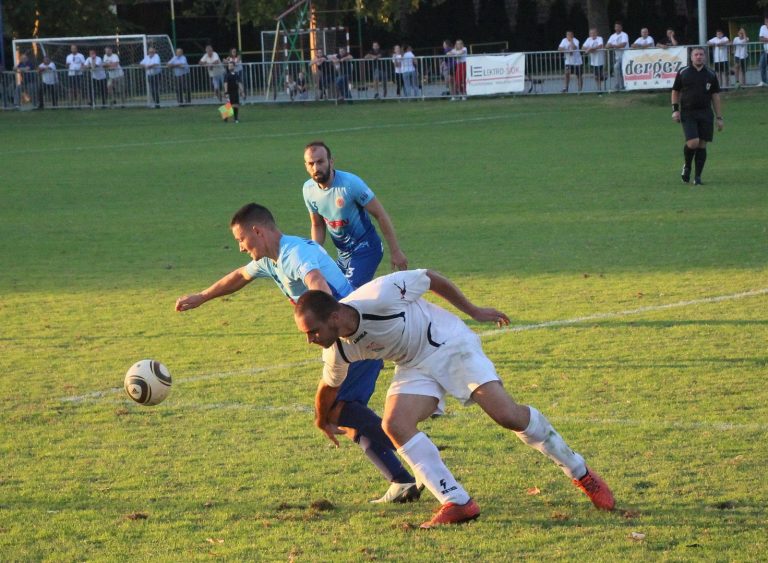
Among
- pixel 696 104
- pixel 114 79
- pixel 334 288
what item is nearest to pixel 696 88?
pixel 696 104

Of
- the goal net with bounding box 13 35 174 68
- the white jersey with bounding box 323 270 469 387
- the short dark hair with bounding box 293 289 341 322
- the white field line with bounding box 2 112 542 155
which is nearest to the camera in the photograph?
the short dark hair with bounding box 293 289 341 322

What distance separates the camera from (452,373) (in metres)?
6.06

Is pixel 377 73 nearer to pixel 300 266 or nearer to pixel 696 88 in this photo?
pixel 696 88

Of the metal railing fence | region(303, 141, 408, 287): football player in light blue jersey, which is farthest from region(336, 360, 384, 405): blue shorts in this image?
the metal railing fence

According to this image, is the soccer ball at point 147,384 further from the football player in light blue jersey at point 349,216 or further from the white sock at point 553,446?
the white sock at point 553,446

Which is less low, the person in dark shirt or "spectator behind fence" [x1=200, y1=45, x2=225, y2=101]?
"spectator behind fence" [x1=200, y1=45, x2=225, y2=101]

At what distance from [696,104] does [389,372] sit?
1166cm

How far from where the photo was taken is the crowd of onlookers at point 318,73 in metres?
38.1

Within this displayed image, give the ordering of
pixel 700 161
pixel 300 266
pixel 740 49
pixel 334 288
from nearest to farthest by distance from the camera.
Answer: pixel 300 266 < pixel 334 288 < pixel 700 161 < pixel 740 49

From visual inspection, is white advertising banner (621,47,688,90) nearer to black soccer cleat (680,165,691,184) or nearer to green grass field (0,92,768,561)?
green grass field (0,92,768,561)

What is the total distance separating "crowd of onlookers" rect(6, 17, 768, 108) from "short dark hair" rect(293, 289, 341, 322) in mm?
32213

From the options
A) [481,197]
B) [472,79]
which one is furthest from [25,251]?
[472,79]

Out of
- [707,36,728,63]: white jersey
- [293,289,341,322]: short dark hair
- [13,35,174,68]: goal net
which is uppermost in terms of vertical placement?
[13,35,174,68]: goal net

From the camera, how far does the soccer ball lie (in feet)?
24.2
